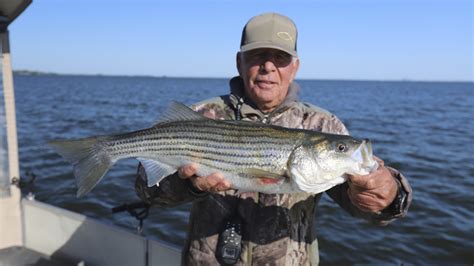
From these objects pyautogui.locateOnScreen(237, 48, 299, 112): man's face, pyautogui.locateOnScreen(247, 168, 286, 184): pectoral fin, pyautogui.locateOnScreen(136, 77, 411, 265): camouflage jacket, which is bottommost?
pyautogui.locateOnScreen(136, 77, 411, 265): camouflage jacket

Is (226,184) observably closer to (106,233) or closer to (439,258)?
(106,233)

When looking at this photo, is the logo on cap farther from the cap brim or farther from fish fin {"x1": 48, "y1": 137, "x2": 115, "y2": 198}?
fish fin {"x1": 48, "y1": 137, "x2": 115, "y2": 198}

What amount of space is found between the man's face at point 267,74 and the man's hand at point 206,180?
2.94ft

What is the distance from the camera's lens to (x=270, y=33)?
152 inches

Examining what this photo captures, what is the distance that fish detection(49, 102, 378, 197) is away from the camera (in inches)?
139

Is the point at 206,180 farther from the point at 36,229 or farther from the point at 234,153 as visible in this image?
the point at 36,229

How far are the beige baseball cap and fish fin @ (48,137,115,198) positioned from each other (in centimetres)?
164

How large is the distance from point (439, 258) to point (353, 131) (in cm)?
1713

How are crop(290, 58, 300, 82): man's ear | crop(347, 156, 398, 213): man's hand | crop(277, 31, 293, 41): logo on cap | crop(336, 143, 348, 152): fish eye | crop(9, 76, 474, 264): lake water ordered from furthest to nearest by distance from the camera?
crop(9, 76, 474, 264): lake water, crop(290, 58, 300, 82): man's ear, crop(277, 31, 293, 41): logo on cap, crop(336, 143, 348, 152): fish eye, crop(347, 156, 398, 213): man's hand

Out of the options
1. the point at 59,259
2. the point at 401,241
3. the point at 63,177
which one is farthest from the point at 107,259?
the point at 63,177

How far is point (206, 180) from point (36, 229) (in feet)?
16.2

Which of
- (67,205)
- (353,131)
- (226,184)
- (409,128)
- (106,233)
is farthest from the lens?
(409,128)

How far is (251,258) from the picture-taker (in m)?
3.77

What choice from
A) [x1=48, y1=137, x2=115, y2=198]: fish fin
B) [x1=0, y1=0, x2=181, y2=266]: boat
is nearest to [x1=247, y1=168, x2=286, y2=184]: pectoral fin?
[x1=48, y1=137, x2=115, y2=198]: fish fin
